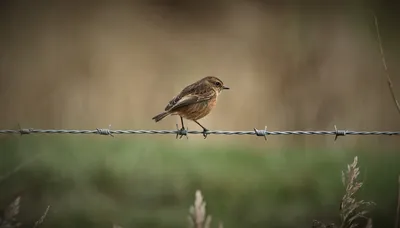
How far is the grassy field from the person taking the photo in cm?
776

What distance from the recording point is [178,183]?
832 centimetres

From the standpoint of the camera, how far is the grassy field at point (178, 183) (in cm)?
776

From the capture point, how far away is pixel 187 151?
10.1 m

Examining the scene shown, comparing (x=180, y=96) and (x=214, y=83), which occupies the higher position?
(x=214, y=83)

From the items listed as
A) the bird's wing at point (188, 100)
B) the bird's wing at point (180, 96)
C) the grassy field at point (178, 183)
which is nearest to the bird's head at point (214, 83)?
the bird's wing at point (180, 96)

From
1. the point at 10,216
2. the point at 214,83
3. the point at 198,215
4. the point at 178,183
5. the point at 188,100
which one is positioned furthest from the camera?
the point at 178,183

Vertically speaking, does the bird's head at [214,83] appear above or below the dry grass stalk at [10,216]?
above

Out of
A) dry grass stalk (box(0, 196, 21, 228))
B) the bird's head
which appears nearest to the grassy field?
the bird's head

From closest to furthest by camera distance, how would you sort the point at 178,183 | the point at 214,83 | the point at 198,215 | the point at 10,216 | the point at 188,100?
the point at 198,215 < the point at 10,216 < the point at 188,100 < the point at 214,83 < the point at 178,183

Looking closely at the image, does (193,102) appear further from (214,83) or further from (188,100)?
(214,83)

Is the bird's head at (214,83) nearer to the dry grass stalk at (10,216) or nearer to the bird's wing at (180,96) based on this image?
the bird's wing at (180,96)

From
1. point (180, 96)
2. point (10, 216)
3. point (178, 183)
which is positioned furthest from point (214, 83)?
point (178, 183)

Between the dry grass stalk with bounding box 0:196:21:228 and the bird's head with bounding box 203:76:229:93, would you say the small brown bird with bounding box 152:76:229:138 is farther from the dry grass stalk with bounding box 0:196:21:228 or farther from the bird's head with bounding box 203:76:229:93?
the dry grass stalk with bounding box 0:196:21:228

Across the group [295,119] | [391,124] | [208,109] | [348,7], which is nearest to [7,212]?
[208,109]
